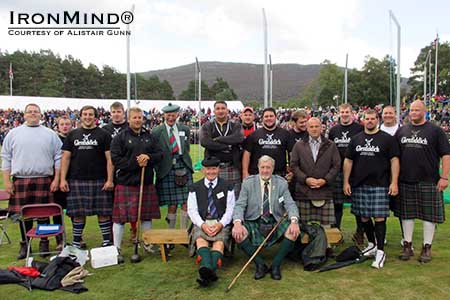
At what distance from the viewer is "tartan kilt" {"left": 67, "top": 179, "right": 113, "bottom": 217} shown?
4762mm

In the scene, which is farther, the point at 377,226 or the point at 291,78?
the point at 291,78

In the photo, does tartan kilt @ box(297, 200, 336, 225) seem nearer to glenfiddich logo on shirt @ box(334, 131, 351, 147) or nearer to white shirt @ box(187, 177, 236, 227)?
glenfiddich logo on shirt @ box(334, 131, 351, 147)

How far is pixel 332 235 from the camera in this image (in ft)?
15.0

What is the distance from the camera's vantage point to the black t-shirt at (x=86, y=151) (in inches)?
186

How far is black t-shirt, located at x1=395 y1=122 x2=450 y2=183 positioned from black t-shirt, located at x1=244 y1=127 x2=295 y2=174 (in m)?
1.31

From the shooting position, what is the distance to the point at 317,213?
4727 millimetres

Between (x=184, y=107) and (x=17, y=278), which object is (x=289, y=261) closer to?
(x=17, y=278)

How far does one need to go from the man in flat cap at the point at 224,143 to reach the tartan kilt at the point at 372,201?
143 centimetres

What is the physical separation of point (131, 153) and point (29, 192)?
4.18ft

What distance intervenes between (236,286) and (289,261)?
37.7 inches

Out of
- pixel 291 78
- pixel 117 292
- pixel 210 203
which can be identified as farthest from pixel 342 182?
pixel 291 78

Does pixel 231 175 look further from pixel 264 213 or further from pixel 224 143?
pixel 264 213

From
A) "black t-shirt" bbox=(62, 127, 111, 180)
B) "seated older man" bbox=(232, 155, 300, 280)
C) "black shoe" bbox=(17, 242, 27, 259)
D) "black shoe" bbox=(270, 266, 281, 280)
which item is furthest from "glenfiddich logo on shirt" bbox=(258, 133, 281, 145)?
"black shoe" bbox=(17, 242, 27, 259)

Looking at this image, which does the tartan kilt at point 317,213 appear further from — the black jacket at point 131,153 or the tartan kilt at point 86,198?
the tartan kilt at point 86,198
